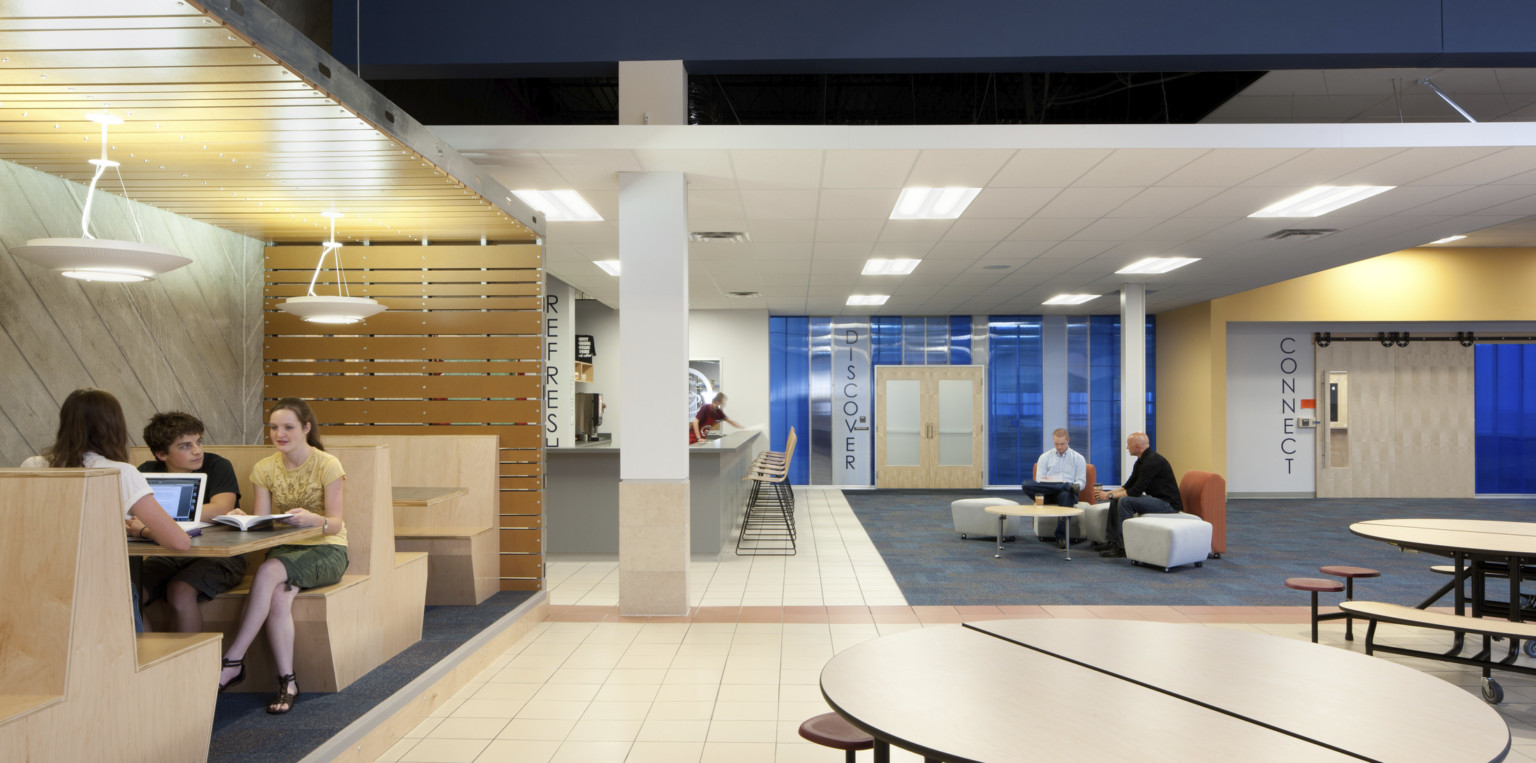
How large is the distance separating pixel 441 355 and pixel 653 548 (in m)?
Result: 2.03

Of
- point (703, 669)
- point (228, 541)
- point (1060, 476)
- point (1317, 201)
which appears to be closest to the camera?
point (228, 541)

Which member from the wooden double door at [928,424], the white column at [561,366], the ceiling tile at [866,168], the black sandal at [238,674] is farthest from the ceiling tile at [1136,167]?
the wooden double door at [928,424]

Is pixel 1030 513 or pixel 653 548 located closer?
pixel 653 548

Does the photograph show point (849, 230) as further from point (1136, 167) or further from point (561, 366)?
point (561, 366)

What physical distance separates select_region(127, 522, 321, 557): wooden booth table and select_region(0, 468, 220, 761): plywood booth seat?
29cm

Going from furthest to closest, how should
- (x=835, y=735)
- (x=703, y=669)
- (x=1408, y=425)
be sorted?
(x=1408, y=425) < (x=703, y=669) < (x=835, y=735)

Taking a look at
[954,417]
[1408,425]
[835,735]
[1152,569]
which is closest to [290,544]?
[835,735]

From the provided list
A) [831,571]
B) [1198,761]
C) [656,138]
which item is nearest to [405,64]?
[656,138]

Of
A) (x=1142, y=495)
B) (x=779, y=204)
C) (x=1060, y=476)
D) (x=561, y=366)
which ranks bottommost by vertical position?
(x=1142, y=495)

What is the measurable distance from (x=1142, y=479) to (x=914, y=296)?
4925mm

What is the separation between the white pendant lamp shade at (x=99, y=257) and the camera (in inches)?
128

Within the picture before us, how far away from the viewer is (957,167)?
5.56m

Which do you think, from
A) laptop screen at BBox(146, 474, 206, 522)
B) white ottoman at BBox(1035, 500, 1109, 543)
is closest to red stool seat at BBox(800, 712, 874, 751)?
laptop screen at BBox(146, 474, 206, 522)

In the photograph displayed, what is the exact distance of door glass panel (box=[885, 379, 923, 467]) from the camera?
48.2 ft
